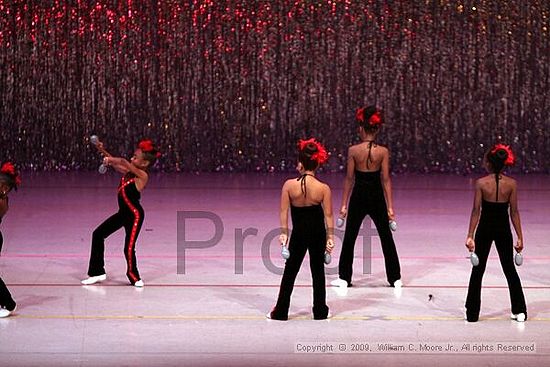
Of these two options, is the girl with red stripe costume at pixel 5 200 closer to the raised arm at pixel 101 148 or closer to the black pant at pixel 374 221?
the raised arm at pixel 101 148

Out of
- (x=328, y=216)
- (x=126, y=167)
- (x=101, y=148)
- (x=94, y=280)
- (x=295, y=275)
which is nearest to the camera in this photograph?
(x=328, y=216)

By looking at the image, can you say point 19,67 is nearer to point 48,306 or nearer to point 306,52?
point 306,52

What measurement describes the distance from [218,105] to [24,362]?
35.3ft

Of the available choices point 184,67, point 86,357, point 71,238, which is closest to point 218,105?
point 184,67

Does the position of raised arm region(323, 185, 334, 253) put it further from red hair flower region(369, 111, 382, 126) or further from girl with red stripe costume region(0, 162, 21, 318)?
girl with red stripe costume region(0, 162, 21, 318)

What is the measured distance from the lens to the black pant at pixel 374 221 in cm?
967

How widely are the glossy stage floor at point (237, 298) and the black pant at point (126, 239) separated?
14cm

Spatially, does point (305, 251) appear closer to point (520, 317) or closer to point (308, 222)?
point (308, 222)

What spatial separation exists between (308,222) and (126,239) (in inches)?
77.0

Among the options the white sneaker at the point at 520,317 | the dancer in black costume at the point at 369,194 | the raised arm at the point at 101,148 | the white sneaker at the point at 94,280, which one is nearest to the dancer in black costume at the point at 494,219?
the white sneaker at the point at 520,317

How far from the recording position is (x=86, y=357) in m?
7.45

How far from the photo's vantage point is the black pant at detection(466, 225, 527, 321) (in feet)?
27.5

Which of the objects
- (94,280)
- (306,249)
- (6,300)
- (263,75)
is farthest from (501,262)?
(263,75)

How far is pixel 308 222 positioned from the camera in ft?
27.7
